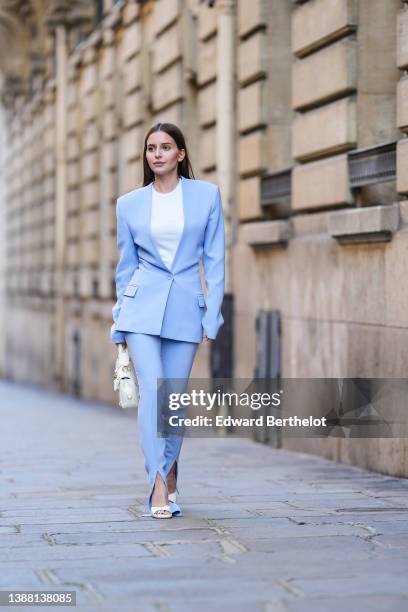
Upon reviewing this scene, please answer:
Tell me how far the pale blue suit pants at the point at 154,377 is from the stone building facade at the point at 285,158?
215 centimetres

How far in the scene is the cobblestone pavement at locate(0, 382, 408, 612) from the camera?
486 cm

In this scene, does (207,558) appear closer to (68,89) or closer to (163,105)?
(163,105)

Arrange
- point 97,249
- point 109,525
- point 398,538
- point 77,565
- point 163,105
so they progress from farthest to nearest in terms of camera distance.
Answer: point 97,249, point 163,105, point 109,525, point 398,538, point 77,565

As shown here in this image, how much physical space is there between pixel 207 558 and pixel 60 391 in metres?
19.8

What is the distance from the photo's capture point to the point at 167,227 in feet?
21.6

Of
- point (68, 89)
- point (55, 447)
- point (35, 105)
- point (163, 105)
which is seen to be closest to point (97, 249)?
point (68, 89)

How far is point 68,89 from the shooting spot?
24656 millimetres

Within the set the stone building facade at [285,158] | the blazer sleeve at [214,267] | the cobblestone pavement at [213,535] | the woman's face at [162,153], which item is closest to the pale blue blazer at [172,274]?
the blazer sleeve at [214,267]

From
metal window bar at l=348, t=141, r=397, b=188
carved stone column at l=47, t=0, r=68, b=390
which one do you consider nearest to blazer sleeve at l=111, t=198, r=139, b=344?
metal window bar at l=348, t=141, r=397, b=188

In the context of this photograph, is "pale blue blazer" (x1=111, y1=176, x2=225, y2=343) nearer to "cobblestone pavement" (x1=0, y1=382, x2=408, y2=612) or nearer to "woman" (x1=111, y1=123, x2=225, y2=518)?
"woman" (x1=111, y1=123, x2=225, y2=518)

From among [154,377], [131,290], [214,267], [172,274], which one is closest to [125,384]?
[154,377]

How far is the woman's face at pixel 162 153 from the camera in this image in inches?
259

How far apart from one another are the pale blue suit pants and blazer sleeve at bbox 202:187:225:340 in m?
0.13

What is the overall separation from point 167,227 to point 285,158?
5617 mm
